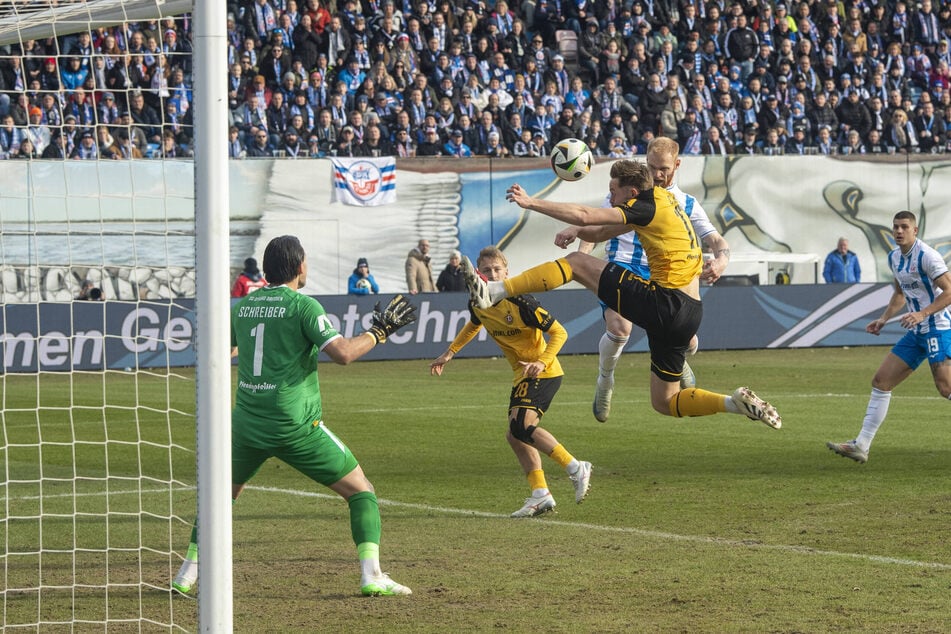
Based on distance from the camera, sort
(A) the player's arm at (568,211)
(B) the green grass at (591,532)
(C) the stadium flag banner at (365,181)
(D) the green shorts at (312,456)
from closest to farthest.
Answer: (B) the green grass at (591,532) → (D) the green shorts at (312,456) → (A) the player's arm at (568,211) → (C) the stadium flag banner at (365,181)

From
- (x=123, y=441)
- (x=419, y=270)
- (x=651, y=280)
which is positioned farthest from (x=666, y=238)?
(x=419, y=270)

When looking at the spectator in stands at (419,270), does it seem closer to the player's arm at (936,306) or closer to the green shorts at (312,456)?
the player's arm at (936,306)

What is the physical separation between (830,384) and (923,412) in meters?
3.90

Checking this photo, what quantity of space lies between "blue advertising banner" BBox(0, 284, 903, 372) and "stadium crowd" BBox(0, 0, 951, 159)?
10.1ft

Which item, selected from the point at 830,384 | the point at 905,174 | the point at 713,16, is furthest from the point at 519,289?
the point at 713,16

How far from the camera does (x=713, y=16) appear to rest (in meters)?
34.3

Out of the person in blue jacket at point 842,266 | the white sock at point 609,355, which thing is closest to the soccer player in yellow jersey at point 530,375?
the white sock at point 609,355

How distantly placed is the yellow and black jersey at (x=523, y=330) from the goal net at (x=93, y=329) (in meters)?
2.44

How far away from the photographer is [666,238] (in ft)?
30.8

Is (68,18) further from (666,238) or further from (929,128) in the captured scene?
(929,128)

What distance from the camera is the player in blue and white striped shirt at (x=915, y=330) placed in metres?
12.3

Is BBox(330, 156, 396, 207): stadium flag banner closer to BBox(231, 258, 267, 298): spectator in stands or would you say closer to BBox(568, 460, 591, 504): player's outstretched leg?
BBox(231, 258, 267, 298): spectator in stands

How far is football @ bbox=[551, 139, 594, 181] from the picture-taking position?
9.77 m

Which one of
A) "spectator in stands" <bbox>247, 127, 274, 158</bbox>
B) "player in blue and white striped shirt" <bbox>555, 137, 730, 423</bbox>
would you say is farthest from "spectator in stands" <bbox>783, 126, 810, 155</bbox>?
"player in blue and white striped shirt" <bbox>555, 137, 730, 423</bbox>
